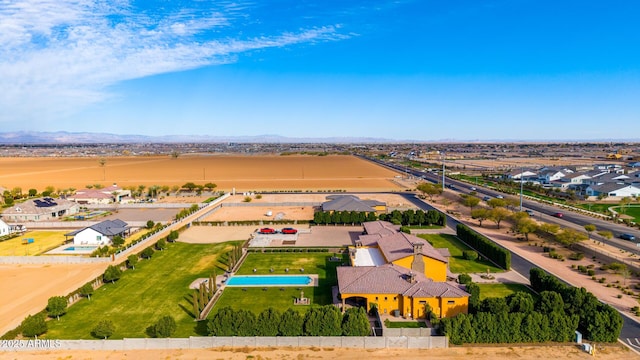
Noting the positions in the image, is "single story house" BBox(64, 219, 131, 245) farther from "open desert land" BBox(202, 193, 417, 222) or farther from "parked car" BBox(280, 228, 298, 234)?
"parked car" BBox(280, 228, 298, 234)

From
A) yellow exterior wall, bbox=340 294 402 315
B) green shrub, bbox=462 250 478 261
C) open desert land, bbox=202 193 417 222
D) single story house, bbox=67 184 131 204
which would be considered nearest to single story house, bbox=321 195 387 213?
open desert land, bbox=202 193 417 222

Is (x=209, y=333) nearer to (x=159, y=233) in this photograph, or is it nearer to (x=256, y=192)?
(x=159, y=233)

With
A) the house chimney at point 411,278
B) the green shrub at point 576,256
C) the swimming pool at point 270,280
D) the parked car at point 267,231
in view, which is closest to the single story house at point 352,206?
the parked car at point 267,231

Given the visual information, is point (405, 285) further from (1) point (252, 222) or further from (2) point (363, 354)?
(1) point (252, 222)

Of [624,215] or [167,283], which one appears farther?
[624,215]

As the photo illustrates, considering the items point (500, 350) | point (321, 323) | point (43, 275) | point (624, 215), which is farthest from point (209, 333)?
point (624, 215)

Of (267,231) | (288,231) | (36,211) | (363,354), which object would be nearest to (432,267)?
(363,354)

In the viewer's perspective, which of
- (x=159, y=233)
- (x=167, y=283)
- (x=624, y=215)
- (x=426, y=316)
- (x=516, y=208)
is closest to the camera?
(x=426, y=316)
